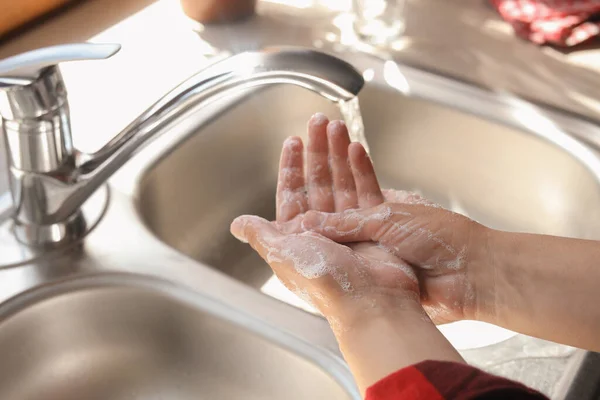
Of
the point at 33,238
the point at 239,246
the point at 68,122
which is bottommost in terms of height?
the point at 239,246

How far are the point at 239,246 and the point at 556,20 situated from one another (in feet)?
1.90

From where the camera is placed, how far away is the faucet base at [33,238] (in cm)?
66

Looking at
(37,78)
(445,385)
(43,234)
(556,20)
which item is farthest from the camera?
(556,20)

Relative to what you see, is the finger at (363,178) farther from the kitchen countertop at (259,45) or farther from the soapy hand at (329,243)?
the kitchen countertop at (259,45)

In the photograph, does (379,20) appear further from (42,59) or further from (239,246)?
(42,59)

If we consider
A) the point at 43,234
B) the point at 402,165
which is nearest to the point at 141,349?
the point at 43,234

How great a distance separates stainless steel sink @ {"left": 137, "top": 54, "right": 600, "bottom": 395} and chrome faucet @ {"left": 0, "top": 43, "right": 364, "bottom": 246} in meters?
0.13

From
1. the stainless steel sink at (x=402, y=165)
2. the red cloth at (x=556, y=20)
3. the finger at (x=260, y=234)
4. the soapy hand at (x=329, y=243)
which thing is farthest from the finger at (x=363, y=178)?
the red cloth at (x=556, y=20)

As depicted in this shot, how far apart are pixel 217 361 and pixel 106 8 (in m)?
0.58

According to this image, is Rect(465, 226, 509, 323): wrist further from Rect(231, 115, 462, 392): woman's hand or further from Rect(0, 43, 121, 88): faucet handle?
Rect(0, 43, 121, 88): faucet handle

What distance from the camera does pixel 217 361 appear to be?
688 mm

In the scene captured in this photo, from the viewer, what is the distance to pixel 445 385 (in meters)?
0.45

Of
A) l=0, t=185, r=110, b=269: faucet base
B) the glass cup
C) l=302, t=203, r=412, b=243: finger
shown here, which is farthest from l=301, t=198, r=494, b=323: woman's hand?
the glass cup

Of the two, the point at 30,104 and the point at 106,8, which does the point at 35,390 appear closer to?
the point at 30,104
